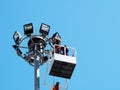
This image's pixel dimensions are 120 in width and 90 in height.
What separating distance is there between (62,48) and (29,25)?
2845 mm

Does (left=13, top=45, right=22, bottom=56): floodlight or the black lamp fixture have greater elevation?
the black lamp fixture

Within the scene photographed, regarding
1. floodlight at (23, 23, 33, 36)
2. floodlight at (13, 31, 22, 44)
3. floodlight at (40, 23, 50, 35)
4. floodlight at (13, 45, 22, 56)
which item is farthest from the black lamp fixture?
floodlight at (13, 45, 22, 56)

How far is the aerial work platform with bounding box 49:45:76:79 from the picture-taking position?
35469 mm

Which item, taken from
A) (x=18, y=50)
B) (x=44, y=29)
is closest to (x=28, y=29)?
(x=44, y=29)

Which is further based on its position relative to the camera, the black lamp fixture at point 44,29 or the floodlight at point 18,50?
the black lamp fixture at point 44,29

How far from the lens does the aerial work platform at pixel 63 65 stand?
35.5 metres

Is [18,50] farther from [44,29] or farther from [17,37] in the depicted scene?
[44,29]

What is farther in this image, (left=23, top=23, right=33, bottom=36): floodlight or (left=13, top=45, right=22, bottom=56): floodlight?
(left=23, top=23, right=33, bottom=36): floodlight

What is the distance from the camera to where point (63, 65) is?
3556 cm

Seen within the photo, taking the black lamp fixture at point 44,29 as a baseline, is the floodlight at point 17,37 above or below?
below

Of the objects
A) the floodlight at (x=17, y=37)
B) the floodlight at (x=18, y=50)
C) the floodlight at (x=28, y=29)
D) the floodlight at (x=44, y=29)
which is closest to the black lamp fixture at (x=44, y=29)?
the floodlight at (x=44, y=29)

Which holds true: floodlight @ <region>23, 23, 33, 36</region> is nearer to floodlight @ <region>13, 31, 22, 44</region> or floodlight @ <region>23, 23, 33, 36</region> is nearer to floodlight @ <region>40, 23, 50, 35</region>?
floodlight @ <region>13, 31, 22, 44</region>

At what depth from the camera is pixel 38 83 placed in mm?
34406

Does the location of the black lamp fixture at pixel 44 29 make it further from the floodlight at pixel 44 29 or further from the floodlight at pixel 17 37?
the floodlight at pixel 17 37
